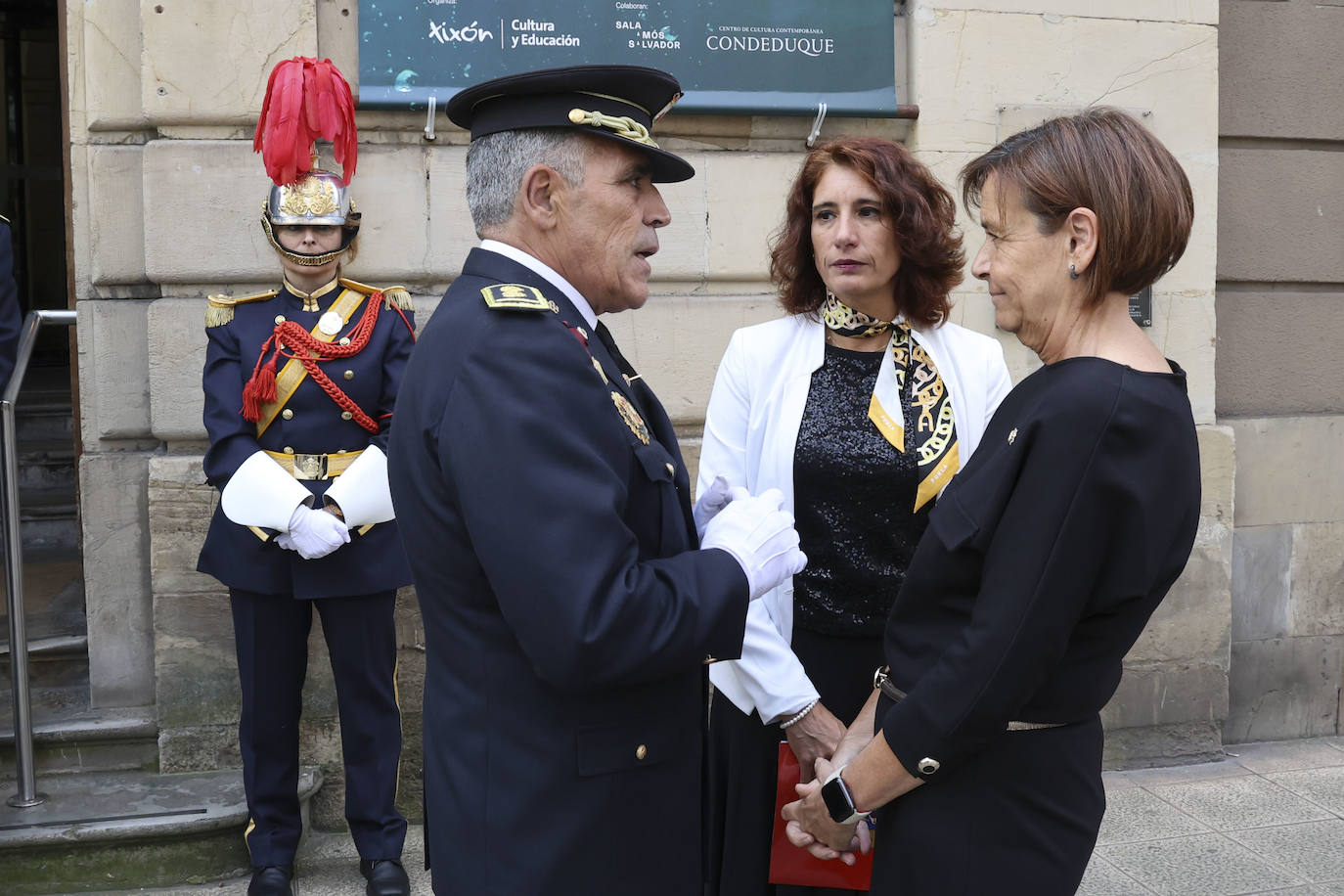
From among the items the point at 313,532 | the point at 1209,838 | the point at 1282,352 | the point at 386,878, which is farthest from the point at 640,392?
the point at 1282,352

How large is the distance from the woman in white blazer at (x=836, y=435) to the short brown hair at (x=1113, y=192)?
33.1 inches

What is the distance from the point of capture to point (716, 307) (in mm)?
4414

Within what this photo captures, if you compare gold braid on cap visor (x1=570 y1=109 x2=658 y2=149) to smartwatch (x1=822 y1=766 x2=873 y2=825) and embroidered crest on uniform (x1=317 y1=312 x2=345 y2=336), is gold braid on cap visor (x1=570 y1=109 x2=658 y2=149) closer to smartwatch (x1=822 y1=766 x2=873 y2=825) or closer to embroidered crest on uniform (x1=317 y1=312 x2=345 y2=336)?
smartwatch (x1=822 y1=766 x2=873 y2=825)

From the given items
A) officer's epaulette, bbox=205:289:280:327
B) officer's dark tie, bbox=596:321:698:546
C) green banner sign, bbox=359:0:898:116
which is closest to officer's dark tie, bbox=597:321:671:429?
officer's dark tie, bbox=596:321:698:546

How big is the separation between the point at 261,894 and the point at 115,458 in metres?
1.54

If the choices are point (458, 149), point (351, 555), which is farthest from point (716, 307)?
point (351, 555)

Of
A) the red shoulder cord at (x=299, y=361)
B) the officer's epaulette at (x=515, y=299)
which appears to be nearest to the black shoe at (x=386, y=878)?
the red shoulder cord at (x=299, y=361)

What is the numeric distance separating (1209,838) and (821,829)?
256 cm

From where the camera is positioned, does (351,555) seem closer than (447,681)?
No

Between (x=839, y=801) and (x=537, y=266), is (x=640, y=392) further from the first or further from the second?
(x=839, y=801)

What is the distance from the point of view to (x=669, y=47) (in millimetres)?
4266

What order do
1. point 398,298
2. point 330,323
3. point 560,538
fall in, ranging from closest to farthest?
point 560,538 → point 330,323 → point 398,298

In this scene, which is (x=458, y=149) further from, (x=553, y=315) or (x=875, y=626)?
(x=553, y=315)

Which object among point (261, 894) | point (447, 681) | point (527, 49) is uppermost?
point (527, 49)
